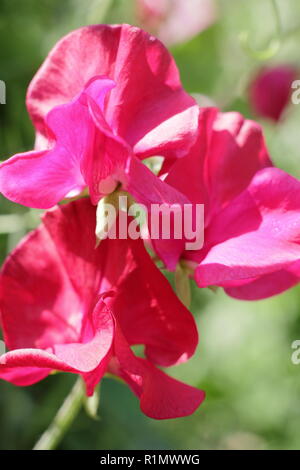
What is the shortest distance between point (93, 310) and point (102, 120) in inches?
6.9

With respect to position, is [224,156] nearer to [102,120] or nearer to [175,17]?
[102,120]

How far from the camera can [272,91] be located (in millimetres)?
1737

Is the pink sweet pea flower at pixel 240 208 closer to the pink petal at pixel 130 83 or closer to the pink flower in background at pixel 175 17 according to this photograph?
the pink petal at pixel 130 83

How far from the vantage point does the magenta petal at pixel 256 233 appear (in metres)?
0.73

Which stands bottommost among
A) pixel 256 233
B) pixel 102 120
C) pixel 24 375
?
pixel 24 375

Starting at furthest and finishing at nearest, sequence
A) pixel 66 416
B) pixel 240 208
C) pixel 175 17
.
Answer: pixel 175 17 < pixel 66 416 < pixel 240 208

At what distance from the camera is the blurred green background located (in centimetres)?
135

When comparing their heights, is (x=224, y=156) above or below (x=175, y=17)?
above

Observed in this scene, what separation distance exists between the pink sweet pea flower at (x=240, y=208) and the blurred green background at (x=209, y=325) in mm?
324

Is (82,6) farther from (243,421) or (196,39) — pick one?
(243,421)

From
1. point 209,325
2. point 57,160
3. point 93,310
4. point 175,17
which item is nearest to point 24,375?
point 93,310

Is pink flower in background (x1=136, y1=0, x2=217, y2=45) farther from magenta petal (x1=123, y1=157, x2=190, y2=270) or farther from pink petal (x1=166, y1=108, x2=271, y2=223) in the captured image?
magenta petal (x1=123, y1=157, x2=190, y2=270)

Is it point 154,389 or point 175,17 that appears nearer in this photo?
point 154,389

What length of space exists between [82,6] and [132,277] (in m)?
0.71
